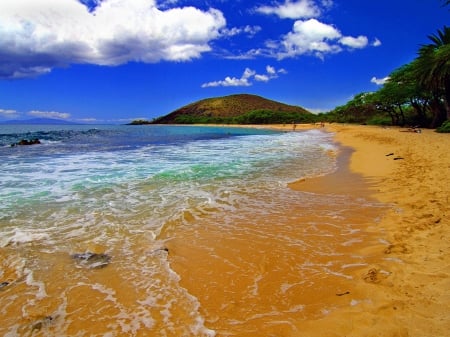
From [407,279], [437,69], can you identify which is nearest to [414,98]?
[437,69]

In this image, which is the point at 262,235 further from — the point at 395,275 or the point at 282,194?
the point at 282,194

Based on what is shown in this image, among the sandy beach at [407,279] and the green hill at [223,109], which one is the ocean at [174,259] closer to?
the sandy beach at [407,279]

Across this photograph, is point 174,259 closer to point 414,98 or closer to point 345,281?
point 345,281

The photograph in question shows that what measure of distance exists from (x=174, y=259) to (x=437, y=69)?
35.7 m

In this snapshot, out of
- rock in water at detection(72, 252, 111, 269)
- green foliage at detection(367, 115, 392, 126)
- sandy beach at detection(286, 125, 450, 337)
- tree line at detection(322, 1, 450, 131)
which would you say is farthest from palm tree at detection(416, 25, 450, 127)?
rock in water at detection(72, 252, 111, 269)

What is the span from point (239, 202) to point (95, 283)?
4.35m

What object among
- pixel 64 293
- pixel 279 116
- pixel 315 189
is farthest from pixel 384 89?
pixel 279 116

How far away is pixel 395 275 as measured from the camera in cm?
374

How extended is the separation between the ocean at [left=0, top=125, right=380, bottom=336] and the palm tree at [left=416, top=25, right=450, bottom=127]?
29.5 m

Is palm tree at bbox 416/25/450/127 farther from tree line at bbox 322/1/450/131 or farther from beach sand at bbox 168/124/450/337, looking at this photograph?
beach sand at bbox 168/124/450/337

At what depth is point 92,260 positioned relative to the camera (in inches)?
179

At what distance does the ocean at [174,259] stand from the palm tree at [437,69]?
2949 cm

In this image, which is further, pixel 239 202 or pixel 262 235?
pixel 239 202

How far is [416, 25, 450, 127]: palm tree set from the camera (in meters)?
29.5
